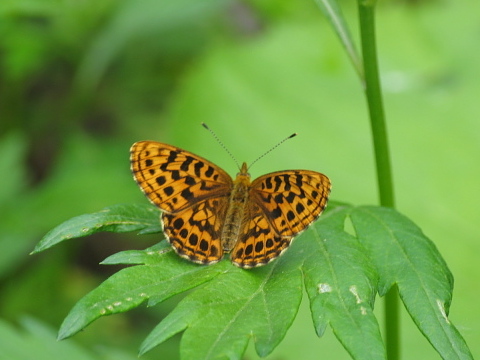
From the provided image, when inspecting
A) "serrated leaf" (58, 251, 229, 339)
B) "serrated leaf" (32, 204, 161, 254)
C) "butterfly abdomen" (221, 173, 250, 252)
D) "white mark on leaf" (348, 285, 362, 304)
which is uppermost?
"serrated leaf" (32, 204, 161, 254)

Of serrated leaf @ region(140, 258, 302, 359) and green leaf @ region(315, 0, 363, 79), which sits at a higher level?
green leaf @ region(315, 0, 363, 79)

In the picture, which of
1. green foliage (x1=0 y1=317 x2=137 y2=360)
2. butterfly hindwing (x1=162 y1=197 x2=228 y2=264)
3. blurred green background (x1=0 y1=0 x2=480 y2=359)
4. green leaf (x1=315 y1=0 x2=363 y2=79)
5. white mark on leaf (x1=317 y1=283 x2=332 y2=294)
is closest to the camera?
white mark on leaf (x1=317 y1=283 x2=332 y2=294)

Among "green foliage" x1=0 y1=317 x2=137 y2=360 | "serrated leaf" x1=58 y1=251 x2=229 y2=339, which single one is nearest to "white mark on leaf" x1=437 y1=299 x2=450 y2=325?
"serrated leaf" x1=58 y1=251 x2=229 y2=339

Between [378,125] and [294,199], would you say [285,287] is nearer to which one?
[294,199]

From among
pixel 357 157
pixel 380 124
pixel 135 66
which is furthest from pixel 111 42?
pixel 380 124

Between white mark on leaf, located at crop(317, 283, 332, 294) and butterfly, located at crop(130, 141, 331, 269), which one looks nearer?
white mark on leaf, located at crop(317, 283, 332, 294)

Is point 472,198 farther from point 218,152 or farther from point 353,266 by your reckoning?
point 353,266

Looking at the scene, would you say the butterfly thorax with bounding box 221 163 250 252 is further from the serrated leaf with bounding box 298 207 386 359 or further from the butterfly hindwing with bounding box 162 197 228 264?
the serrated leaf with bounding box 298 207 386 359

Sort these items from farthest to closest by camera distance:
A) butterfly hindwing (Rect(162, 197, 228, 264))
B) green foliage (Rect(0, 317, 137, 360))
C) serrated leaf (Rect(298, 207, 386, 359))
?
green foliage (Rect(0, 317, 137, 360))
butterfly hindwing (Rect(162, 197, 228, 264))
serrated leaf (Rect(298, 207, 386, 359))
